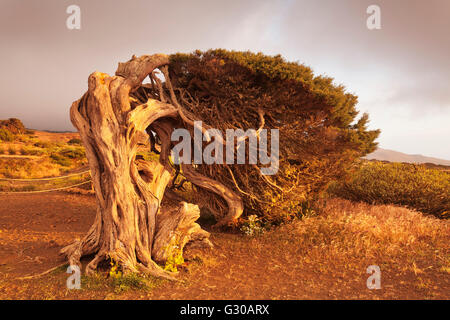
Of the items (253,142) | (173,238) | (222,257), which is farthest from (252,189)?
(173,238)

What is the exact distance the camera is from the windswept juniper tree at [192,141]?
503cm

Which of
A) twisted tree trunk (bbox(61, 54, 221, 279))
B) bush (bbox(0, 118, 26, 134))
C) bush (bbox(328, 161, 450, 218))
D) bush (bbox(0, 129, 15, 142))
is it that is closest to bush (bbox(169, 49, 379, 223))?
twisted tree trunk (bbox(61, 54, 221, 279))

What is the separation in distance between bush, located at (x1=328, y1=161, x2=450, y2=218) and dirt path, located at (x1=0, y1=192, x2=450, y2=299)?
4.43 metres

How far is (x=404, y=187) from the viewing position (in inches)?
A: 380

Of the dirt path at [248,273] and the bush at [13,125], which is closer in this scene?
the dirt path at [248,273]

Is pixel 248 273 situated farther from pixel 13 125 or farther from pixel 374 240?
pixel 13 125

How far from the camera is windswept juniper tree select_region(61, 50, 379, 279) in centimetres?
503

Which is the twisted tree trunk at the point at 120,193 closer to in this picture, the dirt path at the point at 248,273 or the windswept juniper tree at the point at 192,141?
the windswept juniper tree at the point at 192,141

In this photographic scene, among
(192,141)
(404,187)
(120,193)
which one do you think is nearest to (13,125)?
(192,141)

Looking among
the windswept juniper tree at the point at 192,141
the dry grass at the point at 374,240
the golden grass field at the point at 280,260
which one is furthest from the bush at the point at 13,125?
the dry grass at the point at 374,240

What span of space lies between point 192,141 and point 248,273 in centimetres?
374

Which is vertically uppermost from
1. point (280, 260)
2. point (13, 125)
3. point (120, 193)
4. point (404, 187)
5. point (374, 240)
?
point (13, 125)

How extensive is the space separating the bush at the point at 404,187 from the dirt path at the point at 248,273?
4.43m
